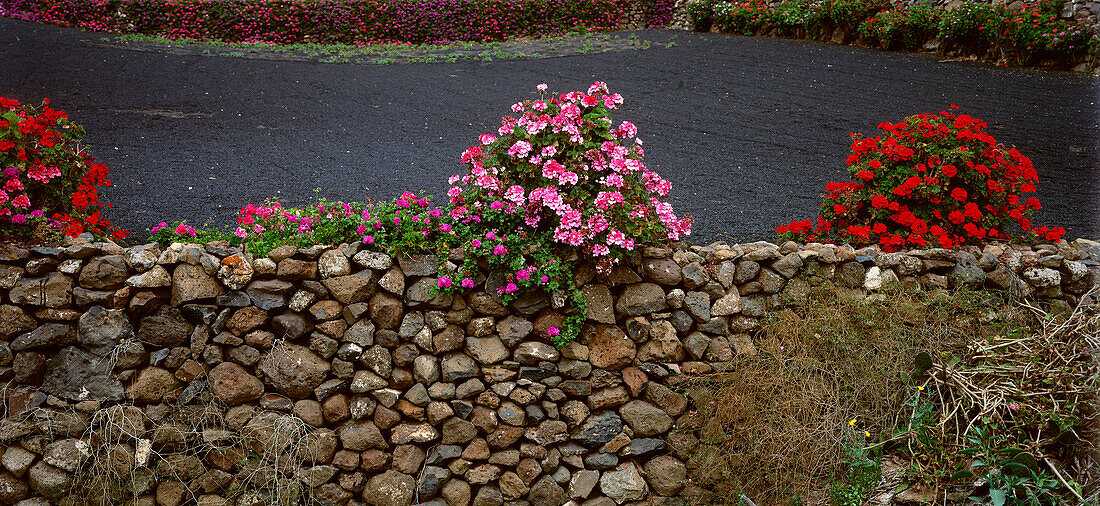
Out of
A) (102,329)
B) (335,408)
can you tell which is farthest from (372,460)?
(102,329)

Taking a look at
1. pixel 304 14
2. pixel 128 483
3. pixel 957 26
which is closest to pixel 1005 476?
pixel 128 483

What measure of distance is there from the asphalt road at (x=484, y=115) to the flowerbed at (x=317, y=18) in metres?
1.73

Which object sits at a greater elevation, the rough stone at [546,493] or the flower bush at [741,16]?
the flower bush at [741,16]

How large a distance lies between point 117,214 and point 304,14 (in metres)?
8.14

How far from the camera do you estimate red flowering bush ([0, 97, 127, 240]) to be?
128 inches

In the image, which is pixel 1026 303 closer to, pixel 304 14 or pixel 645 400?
pixel 645 400

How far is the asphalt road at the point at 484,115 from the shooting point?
17.0 ft

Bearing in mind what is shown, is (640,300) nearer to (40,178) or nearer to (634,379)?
(634,379)

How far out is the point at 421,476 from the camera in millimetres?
3408

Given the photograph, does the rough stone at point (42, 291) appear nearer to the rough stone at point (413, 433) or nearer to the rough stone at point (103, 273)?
the rough stone at point (103, 273)

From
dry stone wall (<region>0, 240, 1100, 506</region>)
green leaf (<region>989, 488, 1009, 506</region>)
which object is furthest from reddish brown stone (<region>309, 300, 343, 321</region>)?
green leaf (<region>989, 488, 1009, 506</region>)

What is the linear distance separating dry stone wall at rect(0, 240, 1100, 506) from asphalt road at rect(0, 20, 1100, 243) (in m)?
1.21

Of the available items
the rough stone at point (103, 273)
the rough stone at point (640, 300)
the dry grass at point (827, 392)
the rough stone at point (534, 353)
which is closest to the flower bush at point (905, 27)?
the dry grass at point (827, 392)

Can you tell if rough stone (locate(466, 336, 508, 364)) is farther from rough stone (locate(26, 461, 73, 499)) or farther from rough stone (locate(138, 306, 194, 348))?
rough stone (locate(26, 461, 73, 499))
